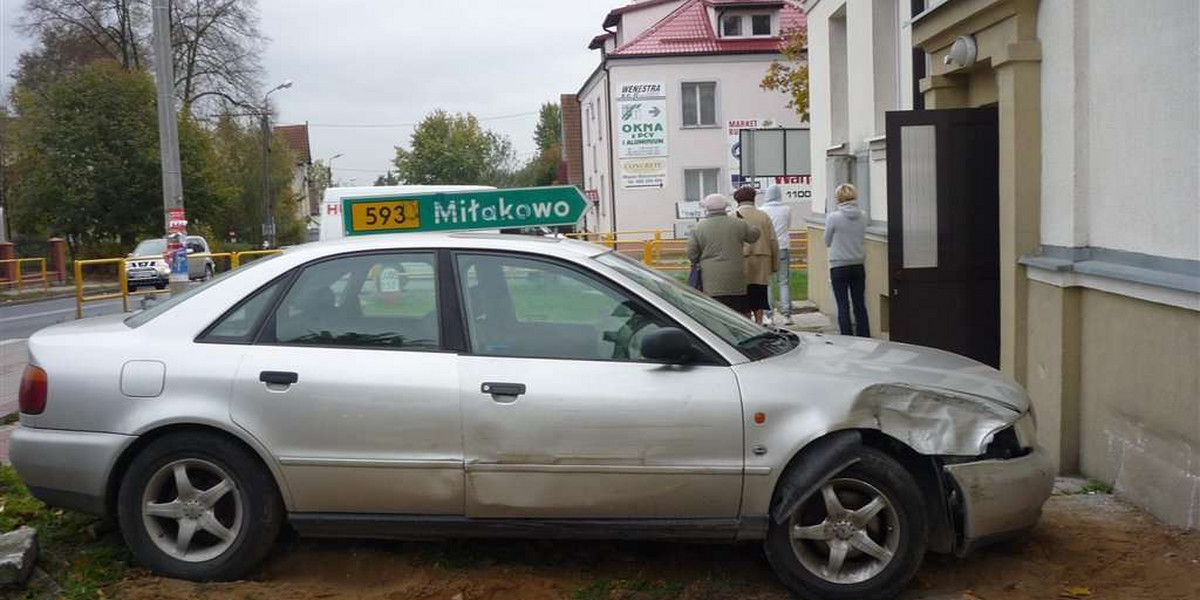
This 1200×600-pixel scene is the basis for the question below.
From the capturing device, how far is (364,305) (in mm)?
5035

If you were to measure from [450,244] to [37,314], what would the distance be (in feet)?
78.8

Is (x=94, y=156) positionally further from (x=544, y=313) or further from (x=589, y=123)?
(x=544, y=313)

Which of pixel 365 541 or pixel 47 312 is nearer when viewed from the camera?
pixel 365 541

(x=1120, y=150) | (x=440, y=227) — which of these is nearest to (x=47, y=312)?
(x=440, y=227)

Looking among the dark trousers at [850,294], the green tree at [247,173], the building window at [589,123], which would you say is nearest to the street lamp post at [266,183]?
the green tree at [247,173]

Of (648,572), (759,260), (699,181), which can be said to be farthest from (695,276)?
(699,181)

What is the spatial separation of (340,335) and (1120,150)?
13.9 feet

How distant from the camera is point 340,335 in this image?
4996mm

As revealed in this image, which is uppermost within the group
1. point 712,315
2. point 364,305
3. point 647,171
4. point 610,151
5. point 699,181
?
point 610,151

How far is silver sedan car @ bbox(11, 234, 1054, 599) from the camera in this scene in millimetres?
4684

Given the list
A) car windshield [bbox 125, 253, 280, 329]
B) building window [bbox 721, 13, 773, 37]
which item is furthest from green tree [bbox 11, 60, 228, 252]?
car windshield [bbox 125, 253, 280, 329]

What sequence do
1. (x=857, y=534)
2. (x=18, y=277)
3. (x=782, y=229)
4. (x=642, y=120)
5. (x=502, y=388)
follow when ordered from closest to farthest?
(x=857, y=534)
(x=502, y=388)
(x=782, y=229)
(x=18, y=277)
(x=642, y=120)

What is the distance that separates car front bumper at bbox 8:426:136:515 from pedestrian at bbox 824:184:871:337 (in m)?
7.23

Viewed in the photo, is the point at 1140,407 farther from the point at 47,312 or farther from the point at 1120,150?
the point at 47,312
